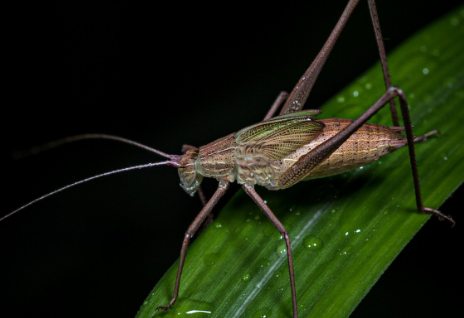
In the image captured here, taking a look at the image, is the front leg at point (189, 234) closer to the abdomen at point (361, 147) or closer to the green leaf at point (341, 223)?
the green leaf at point (341, 223)

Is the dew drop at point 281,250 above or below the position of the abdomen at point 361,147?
below

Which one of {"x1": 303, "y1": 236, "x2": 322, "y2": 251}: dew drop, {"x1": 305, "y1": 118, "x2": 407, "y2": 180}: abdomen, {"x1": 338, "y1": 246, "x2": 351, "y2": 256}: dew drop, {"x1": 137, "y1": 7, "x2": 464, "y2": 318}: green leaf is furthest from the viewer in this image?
{"x1": 305, "y1": 118, "x2": 407, "y2": 180}: abdomen

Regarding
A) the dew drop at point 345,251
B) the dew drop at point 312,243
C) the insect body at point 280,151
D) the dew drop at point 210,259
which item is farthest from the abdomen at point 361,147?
the dew drop at point 210,259

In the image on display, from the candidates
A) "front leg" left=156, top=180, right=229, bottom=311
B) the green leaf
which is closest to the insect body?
"front leg" left=156, top=180, right=229, bottom=311

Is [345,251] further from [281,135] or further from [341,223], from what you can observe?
[281,135]

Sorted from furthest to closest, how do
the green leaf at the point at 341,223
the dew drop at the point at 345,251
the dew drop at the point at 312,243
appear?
the dew drop at the point at 312,243
the dew drop at the point at 345,251
the green leaf at the point at 341,223

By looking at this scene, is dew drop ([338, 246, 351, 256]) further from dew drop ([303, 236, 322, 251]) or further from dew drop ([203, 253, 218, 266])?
dew drop ([203, 253, 218, 266])

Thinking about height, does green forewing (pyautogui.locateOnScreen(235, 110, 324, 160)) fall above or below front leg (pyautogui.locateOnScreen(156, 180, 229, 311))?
above

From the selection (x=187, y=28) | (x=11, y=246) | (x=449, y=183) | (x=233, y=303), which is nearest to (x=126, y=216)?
(x=11, y=246)

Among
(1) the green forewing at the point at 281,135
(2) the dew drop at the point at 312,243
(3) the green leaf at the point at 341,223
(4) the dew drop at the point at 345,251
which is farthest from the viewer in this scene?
(1) the green forewing at the point at 281,135
